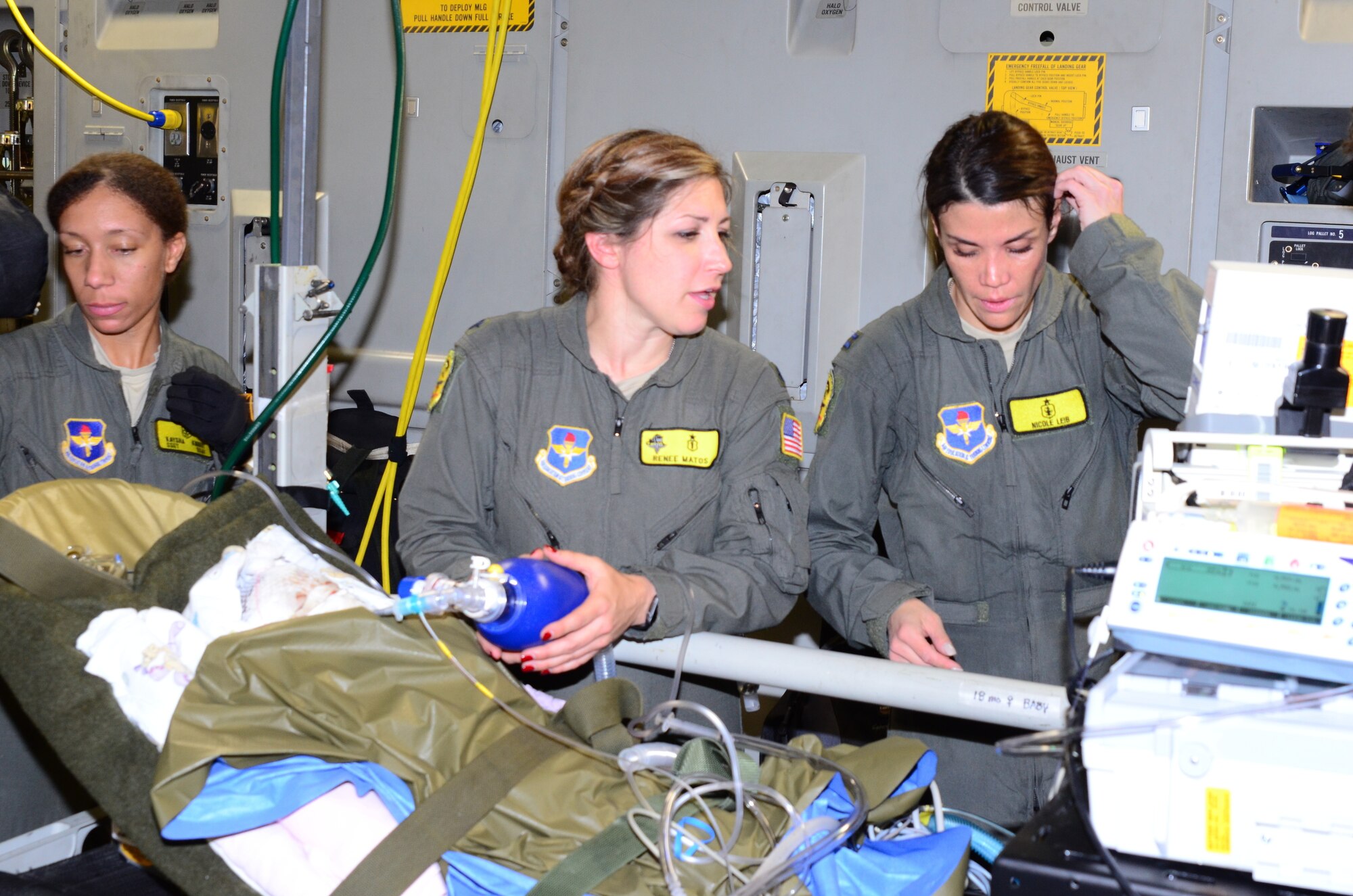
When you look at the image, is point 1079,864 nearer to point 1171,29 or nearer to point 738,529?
point 738,529

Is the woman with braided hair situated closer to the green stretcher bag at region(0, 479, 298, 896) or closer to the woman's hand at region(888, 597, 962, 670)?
the woman's hand at region(888, 597, 962, 670)

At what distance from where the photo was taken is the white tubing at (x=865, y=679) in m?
1.47

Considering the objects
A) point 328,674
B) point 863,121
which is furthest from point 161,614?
point 863,121

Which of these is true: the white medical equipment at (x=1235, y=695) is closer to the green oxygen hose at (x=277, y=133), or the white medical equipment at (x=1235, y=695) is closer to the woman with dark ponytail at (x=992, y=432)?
the woman with dark ponytail at (x=992, y=432)

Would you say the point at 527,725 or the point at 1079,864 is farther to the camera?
the point at 527,725

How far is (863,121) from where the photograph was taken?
2.68 m

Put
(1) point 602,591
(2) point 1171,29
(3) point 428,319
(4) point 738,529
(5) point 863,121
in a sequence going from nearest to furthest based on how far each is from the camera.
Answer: (1) point 602,591 < (4) point 738,529 < (3) point 428,319 < (2) point 1171,29 < (5) point 863,121

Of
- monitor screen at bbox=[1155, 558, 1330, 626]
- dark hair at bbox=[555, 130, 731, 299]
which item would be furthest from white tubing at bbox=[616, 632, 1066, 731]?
dark hair at bbox=[555, 130, 731, 299]


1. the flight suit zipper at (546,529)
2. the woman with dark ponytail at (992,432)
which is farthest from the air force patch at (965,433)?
the flight suit zipper at (546,529)

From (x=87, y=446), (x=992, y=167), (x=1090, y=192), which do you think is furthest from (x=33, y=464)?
(x=1090, y=192)

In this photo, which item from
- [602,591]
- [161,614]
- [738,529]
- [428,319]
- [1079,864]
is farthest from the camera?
[428,319]

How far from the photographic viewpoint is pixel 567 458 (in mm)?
1824

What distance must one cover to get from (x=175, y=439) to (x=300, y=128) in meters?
0.84

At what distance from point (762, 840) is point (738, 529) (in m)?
0.60
